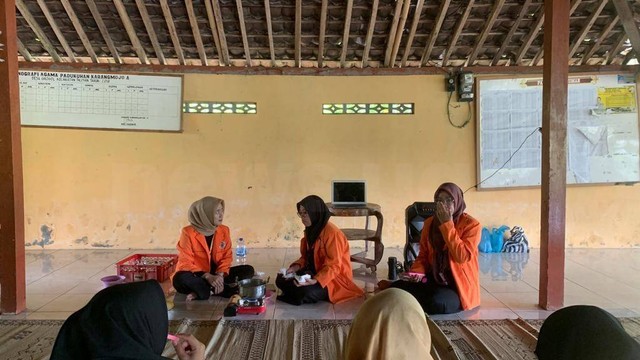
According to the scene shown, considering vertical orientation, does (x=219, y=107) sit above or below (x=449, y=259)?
above

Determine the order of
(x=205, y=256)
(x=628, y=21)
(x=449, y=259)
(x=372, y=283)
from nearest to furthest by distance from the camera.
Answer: (x=449, y=259) → (x=205, y=256) → (x=372, y=283) → (x=628, y=21)

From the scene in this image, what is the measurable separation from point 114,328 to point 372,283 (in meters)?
3.07

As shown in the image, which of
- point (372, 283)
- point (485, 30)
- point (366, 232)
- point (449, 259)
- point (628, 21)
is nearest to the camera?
point (449, 259)

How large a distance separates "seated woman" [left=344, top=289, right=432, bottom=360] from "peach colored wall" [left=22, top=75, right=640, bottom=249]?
4300 millimetres

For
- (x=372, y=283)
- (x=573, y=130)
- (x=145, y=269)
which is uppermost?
(x=573, y=130)

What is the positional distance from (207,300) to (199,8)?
3.07 m

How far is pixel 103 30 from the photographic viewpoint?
496 cm

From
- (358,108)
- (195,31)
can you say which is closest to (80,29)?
(195,31)

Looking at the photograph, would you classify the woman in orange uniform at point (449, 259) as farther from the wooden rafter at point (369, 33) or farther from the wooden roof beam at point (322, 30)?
the wooden roof beam at point (322, 30)

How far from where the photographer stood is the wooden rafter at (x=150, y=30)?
15.4 ft

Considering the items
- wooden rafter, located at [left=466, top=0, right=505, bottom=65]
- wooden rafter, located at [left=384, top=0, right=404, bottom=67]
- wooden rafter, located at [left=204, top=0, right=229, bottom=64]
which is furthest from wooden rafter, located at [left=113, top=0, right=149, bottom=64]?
wooden rafter, located at [left=466, top=0, right=505, bottom=65]

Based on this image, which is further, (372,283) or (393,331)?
(372,283)

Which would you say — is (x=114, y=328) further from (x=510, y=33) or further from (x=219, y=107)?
(x=510, y=33)

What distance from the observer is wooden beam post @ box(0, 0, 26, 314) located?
3.21m
